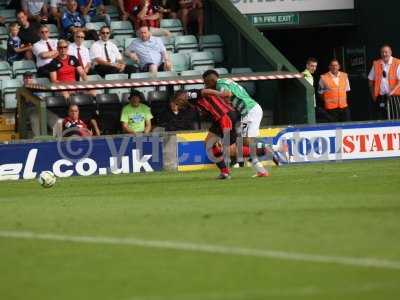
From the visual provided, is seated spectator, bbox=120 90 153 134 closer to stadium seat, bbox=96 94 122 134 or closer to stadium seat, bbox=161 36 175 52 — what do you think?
stadium seat, bbox=96 94 122 134

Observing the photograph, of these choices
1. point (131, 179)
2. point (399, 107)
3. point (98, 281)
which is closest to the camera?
point (98, 281)

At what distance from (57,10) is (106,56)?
6.65 ft

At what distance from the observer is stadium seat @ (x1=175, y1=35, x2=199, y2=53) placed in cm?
2753

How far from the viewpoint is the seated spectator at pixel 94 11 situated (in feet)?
88.4

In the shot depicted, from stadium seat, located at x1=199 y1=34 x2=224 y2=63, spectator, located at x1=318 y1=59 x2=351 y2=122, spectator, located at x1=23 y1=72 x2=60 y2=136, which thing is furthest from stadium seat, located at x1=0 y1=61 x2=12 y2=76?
spectator, located at x1=318 y1=59 x2=351 y2=122

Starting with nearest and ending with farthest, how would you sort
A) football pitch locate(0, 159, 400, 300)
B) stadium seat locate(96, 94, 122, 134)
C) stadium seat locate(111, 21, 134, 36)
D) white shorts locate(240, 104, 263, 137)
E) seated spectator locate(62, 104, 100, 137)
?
football pitch locate(0, 159, 400, 300)
white shorts locate(240, 104, 263, 137)
seated spectator locate(62, 104, 100, 137)
stadium seat locate(96, 94, 122, 134)
stadium seat locate(111, 21, 134, 36)

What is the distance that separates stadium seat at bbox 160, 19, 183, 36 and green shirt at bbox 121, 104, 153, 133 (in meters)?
3.90

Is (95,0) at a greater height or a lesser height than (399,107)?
greater

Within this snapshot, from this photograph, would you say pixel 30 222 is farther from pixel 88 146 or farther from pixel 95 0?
pixel 95 0

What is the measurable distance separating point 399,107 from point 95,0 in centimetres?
712

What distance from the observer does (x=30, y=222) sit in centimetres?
1240

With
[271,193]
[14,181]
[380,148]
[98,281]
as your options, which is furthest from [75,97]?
[98,281]

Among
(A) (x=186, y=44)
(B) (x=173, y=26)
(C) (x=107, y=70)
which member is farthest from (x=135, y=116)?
(B) (x=173, y=26)

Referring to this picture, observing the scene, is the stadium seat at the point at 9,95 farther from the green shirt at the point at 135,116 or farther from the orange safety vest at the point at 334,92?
the orange safety vest at the point at 334,92
